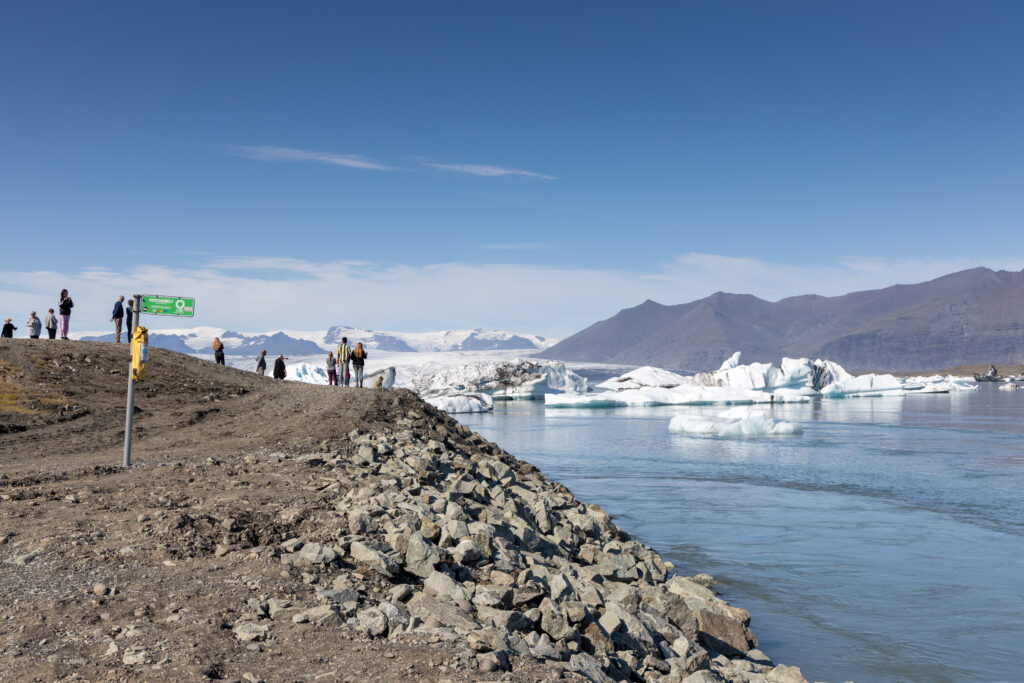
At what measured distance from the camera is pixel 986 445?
2833 cm

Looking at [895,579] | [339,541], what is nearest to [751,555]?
[895,579]

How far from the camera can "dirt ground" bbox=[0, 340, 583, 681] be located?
14.9ft

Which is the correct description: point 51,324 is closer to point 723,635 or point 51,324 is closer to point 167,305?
point 167,305

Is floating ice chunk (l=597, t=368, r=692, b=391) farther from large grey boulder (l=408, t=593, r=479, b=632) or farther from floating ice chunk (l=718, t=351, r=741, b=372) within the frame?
large grey boulder (l=408, t=593, r=479, b=632)

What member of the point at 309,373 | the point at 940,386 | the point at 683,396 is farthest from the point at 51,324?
the point at 940,386

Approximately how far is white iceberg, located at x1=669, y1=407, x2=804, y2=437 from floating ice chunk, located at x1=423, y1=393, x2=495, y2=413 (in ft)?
67.8

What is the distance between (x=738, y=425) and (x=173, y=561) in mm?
30487

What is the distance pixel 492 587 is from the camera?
20.1 ft

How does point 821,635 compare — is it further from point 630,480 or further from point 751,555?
point 630,480

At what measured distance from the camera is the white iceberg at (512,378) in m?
74.9

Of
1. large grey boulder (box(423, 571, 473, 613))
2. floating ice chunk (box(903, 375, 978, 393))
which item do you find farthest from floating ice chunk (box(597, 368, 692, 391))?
large grey boulder (box(423, 571, 473, 613))

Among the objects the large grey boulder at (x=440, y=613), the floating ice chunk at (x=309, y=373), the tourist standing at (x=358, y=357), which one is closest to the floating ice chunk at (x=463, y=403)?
the floating ice chunk at (x=309, y=373)

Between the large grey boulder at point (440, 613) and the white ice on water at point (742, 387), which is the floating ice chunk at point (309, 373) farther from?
the large grey boulder at point (440, 613)

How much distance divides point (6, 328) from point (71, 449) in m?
14.0
